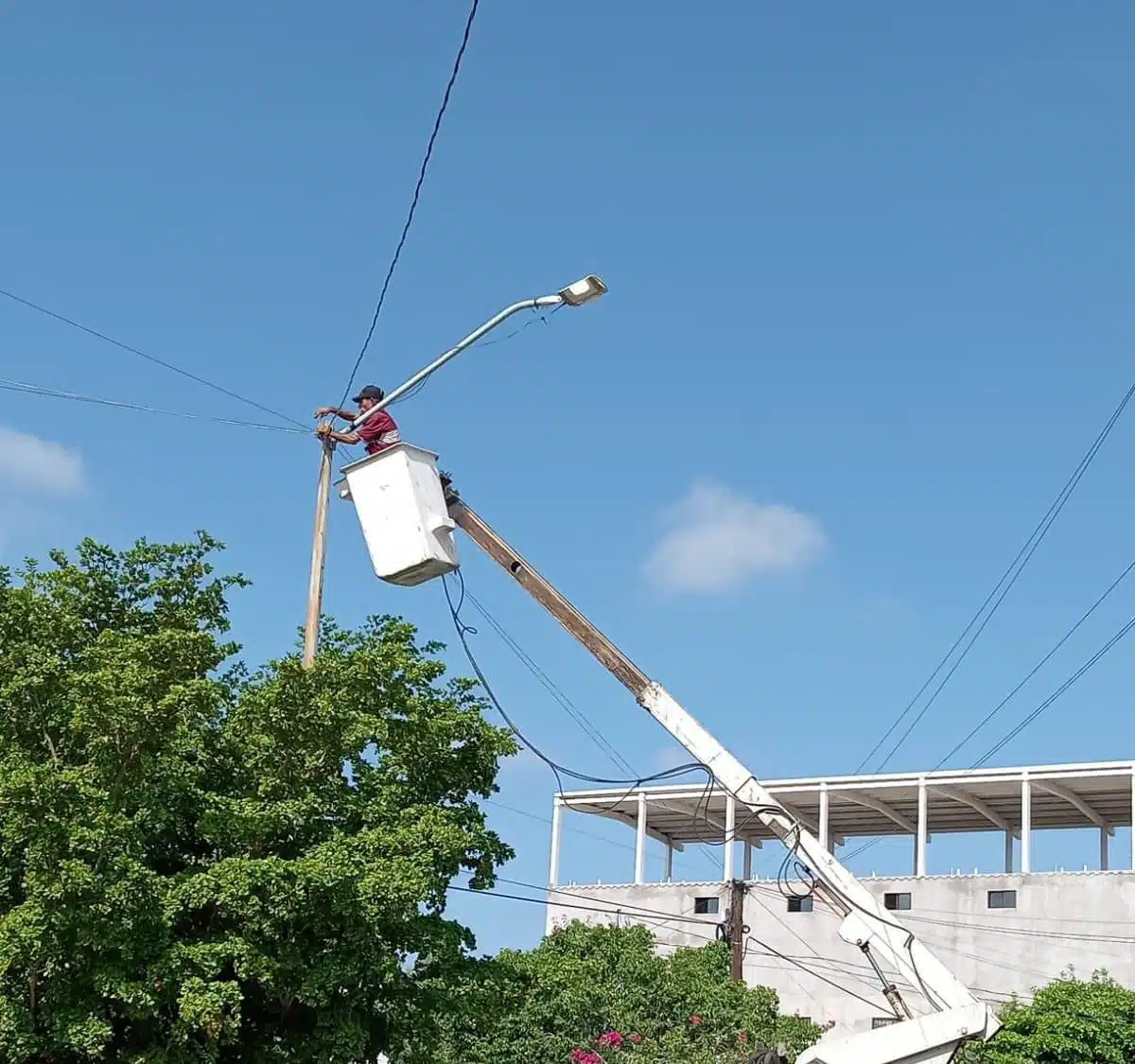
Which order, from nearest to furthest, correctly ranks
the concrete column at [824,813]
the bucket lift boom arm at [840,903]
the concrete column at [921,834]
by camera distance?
the bucket lift boom arm at [840,903] < the concrete column at [921,834] < the concrete column at [824,813]

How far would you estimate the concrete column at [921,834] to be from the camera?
4856 cm

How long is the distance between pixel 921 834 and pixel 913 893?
6.01 feet

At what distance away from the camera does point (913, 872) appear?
49.9 metres

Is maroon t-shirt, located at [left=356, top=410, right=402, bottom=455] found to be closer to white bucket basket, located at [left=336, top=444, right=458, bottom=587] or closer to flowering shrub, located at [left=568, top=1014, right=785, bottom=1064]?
white bucket basket, located at [left=336, top=444, right=458, bottom=587]

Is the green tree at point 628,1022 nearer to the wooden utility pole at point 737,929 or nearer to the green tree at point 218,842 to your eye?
the wooden utility pole at point 737,929

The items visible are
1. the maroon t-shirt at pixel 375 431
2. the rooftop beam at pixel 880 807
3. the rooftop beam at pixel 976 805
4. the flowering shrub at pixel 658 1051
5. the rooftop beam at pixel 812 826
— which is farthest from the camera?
the rooftop beam at pixel 812 826

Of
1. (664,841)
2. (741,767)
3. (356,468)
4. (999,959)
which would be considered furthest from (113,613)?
(664,841)

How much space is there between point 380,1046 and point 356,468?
742 centimetres

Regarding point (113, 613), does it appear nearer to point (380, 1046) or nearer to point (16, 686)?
point (16, 686)

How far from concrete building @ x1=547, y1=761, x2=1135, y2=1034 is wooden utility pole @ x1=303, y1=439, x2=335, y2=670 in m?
25.7

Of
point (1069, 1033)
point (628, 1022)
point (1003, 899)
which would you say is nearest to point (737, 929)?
point (628, 1022)

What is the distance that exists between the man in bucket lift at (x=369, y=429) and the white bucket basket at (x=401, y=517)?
1.20 feet

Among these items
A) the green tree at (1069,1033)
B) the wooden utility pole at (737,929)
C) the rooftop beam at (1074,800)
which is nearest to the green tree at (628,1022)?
the wooden utility pole at (737,929)

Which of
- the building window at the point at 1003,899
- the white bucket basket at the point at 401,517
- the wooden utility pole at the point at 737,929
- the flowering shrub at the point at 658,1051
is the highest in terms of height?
the building window at the point at 1003,899
